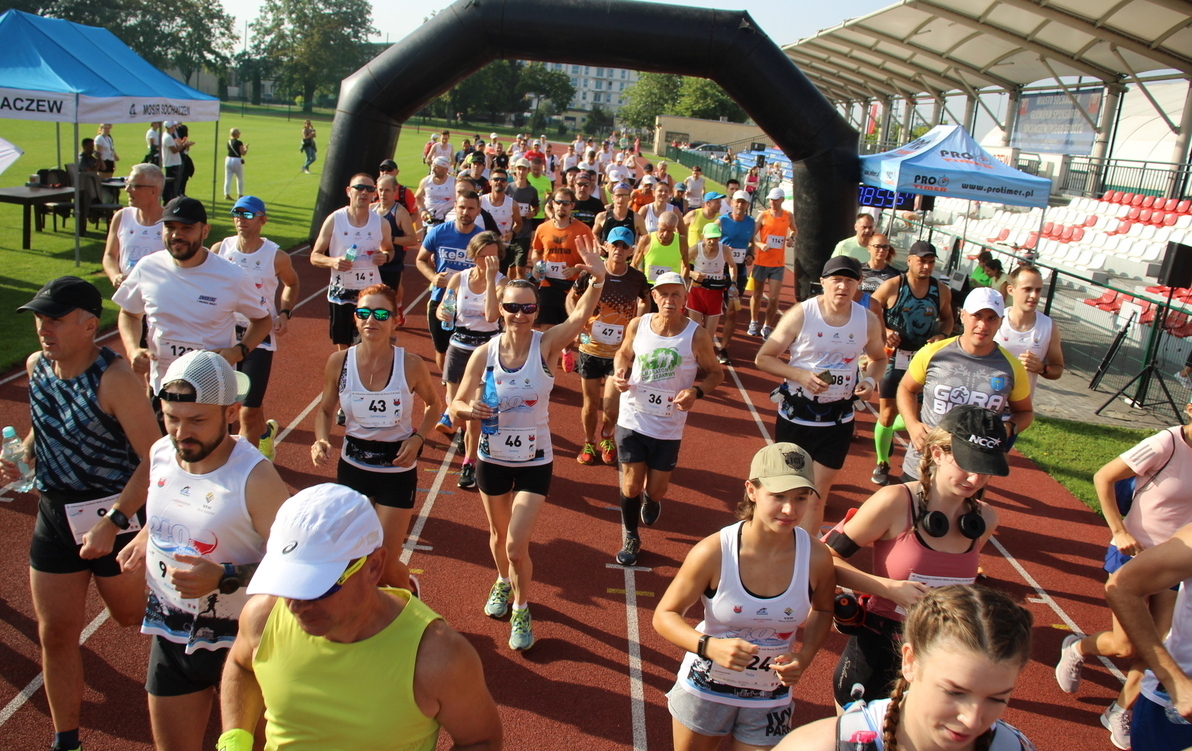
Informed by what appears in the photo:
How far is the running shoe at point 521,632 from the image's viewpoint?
477 centimetres

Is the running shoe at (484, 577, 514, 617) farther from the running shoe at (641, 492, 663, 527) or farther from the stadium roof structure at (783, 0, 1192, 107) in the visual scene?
the stadium roof structure at (783, 0, 1192, 107)

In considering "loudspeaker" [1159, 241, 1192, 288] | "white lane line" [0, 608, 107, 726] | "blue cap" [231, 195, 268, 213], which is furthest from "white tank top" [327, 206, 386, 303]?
"loudspeaker" [1159, 241, 1192, 288]

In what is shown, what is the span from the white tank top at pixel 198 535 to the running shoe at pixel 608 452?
494 centimetres

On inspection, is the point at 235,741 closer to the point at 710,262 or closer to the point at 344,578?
the point at 344,578

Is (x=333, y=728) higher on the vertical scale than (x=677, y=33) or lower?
lower

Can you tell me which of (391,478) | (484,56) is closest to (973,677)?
(391,478)

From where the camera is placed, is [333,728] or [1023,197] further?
[1023,197]

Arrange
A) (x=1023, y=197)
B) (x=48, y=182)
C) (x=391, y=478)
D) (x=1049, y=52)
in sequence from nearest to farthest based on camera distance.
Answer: (x=391, y=478) → (x=1023, y=197) → (x=48, y=182) → (x=1049, y=52)

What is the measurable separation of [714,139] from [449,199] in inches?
2711

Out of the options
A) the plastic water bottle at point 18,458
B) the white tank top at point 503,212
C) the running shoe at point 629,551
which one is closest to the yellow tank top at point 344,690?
the plastic water bottle at point 18,458

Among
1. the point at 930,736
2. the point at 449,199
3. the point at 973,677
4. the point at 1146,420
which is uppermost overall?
the point at 449,199

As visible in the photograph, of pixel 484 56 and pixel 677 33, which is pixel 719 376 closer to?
pixel 677 33

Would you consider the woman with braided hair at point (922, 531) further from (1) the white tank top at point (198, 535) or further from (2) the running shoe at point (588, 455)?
(2) the running shoe at point (588, 455)

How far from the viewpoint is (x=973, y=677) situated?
6.43 ft
